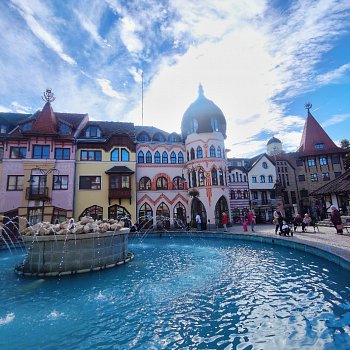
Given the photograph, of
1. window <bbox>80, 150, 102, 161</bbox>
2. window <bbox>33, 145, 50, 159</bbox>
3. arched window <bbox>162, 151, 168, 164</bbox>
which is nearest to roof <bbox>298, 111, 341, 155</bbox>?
arched window <bbox>162, 151, 168, 164</bbox>

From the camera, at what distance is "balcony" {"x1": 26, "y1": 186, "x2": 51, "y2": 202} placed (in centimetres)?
2604

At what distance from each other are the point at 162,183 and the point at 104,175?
8.12 meters

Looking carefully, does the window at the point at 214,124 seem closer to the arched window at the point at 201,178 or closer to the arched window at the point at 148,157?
the arched window at the point at 201,178

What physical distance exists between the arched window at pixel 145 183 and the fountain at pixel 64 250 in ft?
67.3

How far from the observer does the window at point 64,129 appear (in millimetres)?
29516

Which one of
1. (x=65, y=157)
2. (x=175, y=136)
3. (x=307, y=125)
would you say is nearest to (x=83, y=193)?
(x=65, y=157)

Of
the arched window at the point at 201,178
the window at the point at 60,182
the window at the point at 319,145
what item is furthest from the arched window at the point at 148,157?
the window at the point at 319,145

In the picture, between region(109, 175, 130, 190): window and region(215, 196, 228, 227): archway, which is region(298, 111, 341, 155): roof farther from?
region(109, 175, 130, 190): window

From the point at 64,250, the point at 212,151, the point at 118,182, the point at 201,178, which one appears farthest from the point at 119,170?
the point at 64,250

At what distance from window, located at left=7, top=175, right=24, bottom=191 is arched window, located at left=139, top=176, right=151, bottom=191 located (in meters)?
14.6

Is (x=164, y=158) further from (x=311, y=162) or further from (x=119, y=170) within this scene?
(x=311, y=162)

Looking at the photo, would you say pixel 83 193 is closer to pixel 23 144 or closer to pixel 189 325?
pixel 23 144

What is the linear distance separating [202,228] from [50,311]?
2164 centimetres

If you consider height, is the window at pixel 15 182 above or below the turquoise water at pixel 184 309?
above
